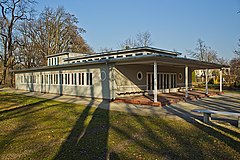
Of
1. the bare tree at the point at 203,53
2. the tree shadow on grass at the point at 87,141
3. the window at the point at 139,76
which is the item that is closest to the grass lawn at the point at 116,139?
the tree shadow on grass at the point at 87,141

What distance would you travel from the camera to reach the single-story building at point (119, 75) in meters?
12.0

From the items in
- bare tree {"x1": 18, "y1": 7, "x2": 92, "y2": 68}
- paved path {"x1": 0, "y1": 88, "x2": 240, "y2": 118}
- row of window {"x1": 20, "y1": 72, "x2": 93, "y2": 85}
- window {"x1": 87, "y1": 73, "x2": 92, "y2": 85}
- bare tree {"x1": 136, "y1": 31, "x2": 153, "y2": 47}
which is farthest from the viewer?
bare tree {"x1": 136, "y1": 31, "x2": 153, "y2": 47}

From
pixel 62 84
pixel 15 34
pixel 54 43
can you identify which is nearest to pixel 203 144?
pixel 62 84

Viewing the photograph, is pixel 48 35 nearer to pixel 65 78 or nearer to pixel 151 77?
pixel 65 78

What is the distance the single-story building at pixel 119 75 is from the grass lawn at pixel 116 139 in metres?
4.50

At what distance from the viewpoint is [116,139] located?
197 inches

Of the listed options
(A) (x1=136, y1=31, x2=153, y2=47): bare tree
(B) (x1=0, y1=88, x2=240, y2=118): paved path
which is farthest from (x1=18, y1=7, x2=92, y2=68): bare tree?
(B) (x1=0, y1=88, x2=240, y2=118): paved path

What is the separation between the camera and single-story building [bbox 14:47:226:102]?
11991mm

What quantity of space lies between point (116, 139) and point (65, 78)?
43.3ft

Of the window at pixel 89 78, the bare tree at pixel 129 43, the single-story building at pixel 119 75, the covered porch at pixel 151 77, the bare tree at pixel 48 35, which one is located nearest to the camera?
the covered porch at pixel 151 77

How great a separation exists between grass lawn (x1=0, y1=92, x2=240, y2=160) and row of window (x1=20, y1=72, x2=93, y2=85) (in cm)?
758

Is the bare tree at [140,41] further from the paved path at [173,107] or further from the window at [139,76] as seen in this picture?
the paved path at [173,107]

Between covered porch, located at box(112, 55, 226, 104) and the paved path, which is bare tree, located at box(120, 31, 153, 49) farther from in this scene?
the paved path

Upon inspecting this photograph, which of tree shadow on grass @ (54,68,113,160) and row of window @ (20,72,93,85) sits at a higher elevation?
row of window @ (20,72,93,85)
